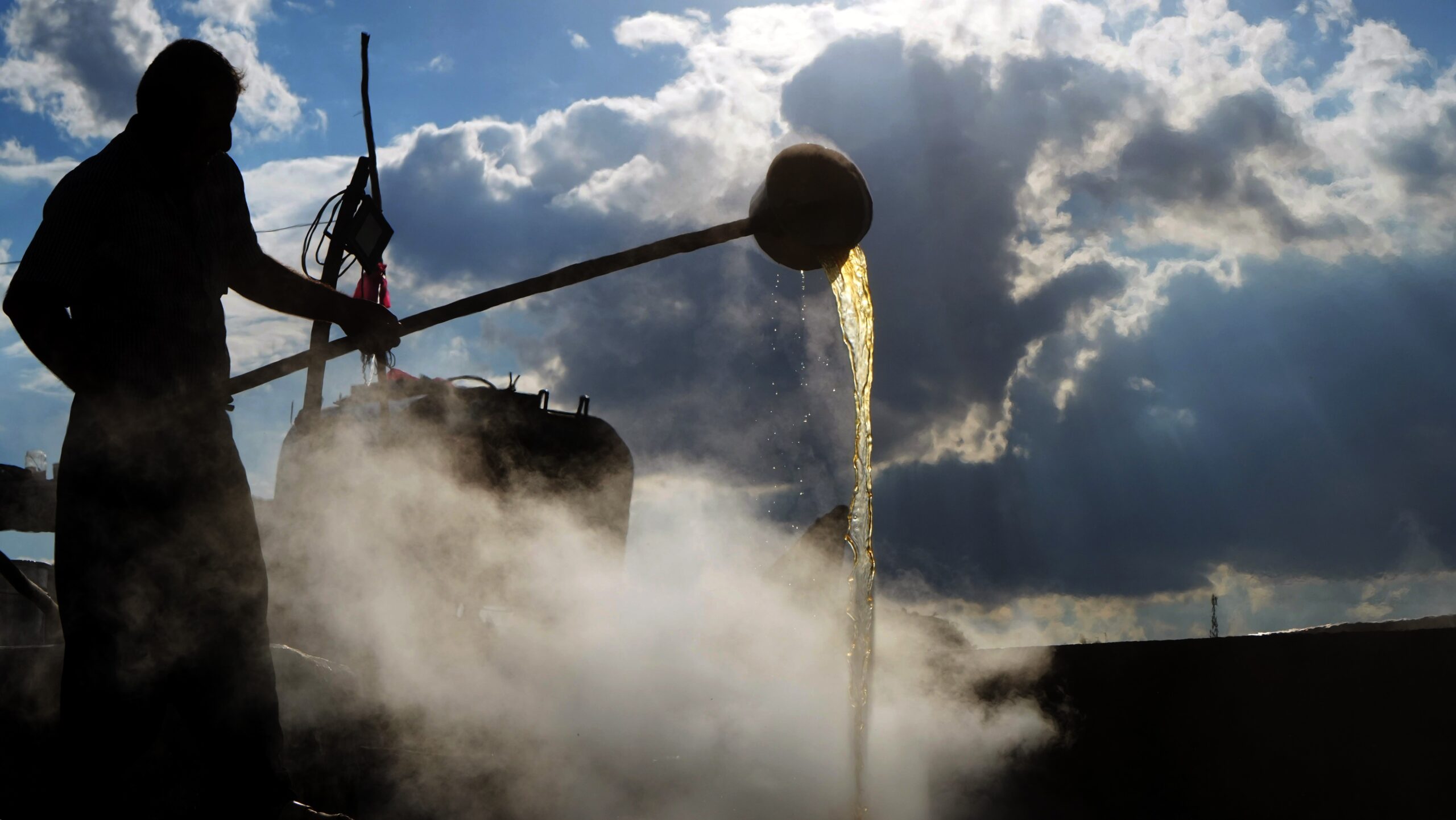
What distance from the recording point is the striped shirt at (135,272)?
2.02 meters

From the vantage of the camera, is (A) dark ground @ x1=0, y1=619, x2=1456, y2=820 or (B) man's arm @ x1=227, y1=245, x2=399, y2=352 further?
(B) man's arm @ x1=227, y1=245, x2=399, y2=352

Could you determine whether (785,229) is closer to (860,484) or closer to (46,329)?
(860,484)

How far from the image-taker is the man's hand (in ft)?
8.51

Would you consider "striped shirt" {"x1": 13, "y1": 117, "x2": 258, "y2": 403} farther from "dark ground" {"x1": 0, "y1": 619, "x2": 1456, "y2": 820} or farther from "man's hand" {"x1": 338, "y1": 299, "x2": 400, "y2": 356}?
"dark ground" {"x1": 0, "y1": 619, "x2": 1456, "y2": 820}

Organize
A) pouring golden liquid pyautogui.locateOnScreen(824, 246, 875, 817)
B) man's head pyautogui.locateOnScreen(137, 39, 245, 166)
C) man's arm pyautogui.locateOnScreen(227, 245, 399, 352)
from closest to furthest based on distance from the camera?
man's head pyautogui.locateOnScreen(137, 39, 245, 166) → man's arm pyautogui.locateOnScreen(227, 245, 399, 352) → pouring golden liquid pyautogui.locateOnScreen(824, 246, 875, 817)

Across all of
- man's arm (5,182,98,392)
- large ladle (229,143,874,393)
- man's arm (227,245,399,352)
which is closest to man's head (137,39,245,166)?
man's arm (5,182,98,392)

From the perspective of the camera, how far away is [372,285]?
8.84 metres

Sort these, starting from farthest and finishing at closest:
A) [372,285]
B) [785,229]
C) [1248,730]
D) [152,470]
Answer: [372,285], [785,229], [1248,730], [152,470]

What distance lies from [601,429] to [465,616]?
7.40ft

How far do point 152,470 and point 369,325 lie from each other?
2.45ft

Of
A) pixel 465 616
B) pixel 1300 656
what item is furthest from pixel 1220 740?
pixel 465 616

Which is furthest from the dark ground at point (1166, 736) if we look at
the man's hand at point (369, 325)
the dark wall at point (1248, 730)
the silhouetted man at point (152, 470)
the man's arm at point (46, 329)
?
the man's hand at point (369, 325)

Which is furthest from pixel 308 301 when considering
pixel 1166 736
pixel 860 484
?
pixel 1166 736

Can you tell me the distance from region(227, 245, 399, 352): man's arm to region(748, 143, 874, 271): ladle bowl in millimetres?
1151
